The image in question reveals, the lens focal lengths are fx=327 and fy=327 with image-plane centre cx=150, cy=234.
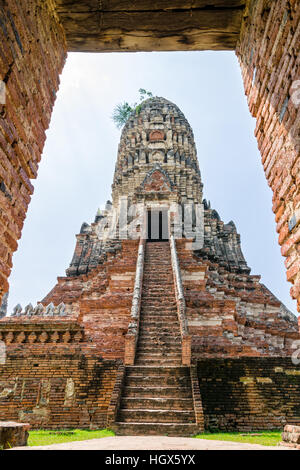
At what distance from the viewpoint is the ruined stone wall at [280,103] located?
106 inches

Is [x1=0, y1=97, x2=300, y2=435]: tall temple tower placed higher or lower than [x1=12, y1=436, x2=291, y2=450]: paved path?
higher

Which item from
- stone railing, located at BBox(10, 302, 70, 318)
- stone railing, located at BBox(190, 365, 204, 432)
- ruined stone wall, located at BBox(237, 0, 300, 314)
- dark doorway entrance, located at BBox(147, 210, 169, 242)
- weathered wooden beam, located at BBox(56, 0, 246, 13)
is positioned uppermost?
dark doorway entrance, located at BBox(147, 210, 169, 242)

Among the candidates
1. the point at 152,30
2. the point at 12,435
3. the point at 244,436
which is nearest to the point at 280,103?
the point at 152,30

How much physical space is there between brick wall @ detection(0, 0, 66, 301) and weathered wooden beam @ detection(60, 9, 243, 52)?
0.31m

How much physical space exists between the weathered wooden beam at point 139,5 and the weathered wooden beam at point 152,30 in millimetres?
54

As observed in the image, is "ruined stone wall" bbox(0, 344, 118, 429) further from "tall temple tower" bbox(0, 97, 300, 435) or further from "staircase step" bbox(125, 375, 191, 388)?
"staircase step" bbox(125, 375, 191, 388)

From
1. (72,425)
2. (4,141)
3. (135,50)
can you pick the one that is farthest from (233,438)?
(135,50)

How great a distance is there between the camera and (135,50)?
4.12 meters

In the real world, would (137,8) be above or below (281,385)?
above

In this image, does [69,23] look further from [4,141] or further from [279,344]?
[279,344]

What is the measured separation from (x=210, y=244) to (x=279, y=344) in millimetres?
8797

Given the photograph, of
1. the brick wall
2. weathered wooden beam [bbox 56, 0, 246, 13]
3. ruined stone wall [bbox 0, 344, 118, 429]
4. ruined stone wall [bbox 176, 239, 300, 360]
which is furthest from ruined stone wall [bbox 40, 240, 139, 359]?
weathered wooden beam [bbox 56, 0, 246, 13]

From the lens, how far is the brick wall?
2.73 metres

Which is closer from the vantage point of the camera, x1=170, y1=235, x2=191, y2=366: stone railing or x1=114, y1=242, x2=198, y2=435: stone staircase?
x1=114, y1=242, x2=198, y2=435: stone staircase
